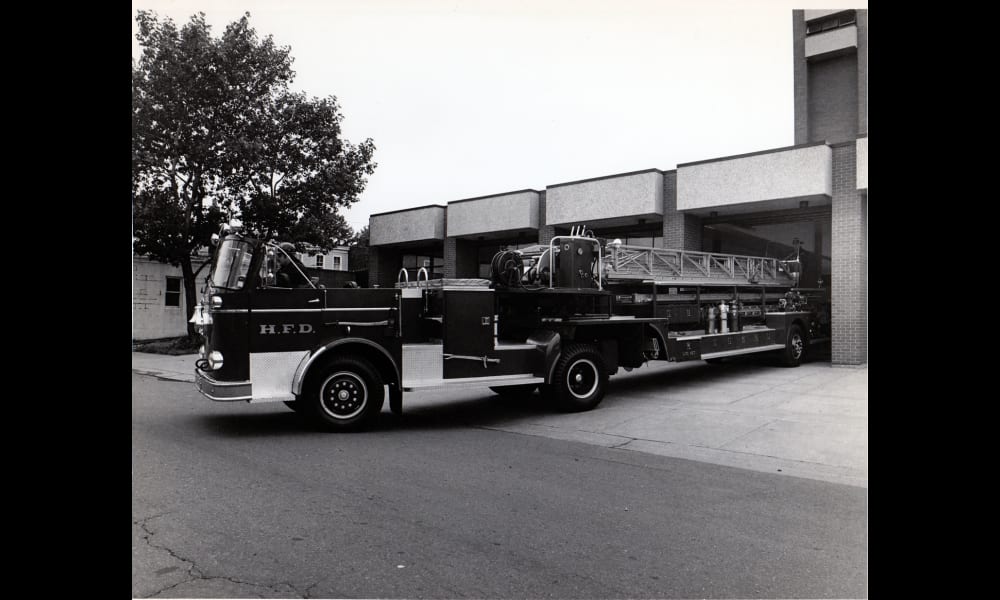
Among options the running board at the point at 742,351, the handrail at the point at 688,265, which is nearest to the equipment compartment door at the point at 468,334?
the handrail at the point at 688,265

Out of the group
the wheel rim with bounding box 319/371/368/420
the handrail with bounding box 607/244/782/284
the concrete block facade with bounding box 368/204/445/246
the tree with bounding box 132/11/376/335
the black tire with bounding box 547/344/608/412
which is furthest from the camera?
the concrete block facade with bounding box 368/204/445/246

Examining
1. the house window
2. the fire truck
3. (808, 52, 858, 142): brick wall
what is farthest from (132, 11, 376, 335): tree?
(808, 52, 858, 142): brick wall

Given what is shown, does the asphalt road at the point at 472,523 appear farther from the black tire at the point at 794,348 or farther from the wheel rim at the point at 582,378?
the black tire at the point at 794,348

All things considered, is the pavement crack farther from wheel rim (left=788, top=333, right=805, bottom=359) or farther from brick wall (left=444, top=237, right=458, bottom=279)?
brick wall (left=444, top=237, right=458, bottom=279)

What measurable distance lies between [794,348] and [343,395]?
10899 mm

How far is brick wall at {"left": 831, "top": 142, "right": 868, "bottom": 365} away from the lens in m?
14.0

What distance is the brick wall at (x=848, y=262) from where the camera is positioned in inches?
551

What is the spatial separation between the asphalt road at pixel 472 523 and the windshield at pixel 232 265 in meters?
1.70

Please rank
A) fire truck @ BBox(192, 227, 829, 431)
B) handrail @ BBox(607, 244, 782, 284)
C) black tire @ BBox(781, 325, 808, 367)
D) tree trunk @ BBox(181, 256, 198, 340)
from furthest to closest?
black tire @ BBox(781, 325, 808, 367), handrail @ BBox(607, 244, 782, 284), tree trunk @ BBox(181, 256, 198, 340), fire truck @ BBox(192, 227, 829, 431)

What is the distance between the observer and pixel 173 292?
576 inches

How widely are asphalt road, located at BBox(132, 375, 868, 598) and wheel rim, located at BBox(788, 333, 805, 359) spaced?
9.31 m

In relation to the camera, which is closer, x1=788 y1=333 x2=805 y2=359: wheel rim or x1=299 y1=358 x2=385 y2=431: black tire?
x1=299 y1=358 x2=385 y2=431: black tire
